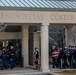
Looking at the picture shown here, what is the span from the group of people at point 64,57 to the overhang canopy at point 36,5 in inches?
134

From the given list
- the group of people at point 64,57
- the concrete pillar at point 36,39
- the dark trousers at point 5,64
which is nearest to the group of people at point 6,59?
the dark trousers at point 5,64

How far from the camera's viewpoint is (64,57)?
90.4 ft

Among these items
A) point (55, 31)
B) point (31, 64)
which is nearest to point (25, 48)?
point (31, 64)

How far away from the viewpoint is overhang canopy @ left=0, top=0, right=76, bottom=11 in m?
25.7

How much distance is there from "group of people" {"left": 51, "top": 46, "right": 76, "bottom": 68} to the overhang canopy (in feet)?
11.1

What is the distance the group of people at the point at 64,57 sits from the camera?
1075 inches

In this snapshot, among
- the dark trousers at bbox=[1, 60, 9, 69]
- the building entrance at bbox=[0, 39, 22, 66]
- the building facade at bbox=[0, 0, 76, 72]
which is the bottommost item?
the dark trousers at bbox=[1, 60, 9, 69]

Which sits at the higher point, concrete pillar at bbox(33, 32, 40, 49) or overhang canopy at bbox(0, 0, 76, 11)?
overhang canopy at bbox(0, 0, 76, 11)

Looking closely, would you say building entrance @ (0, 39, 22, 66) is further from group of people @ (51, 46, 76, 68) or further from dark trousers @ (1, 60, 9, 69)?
group of people @ (51, 46, 76, 68)

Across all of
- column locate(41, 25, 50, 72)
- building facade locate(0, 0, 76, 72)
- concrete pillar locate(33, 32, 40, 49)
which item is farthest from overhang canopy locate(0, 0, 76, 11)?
concrete pillar locate(33, 32, 40, 49)

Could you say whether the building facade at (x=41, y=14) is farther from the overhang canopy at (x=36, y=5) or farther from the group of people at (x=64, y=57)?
the group of people at (x=64, y=57)

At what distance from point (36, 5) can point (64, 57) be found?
15.4ft

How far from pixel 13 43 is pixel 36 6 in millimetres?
8011

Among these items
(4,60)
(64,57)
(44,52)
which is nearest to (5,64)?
(4,60)
